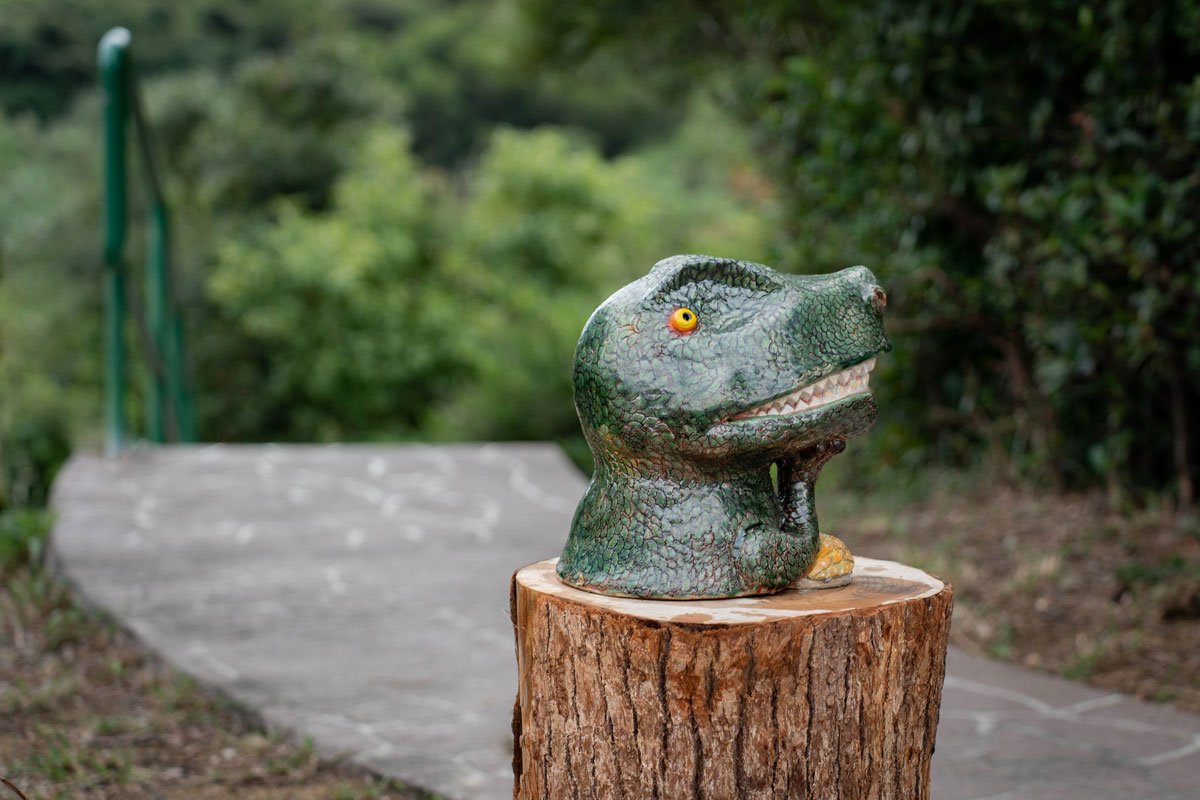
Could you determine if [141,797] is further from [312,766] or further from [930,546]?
[930,546]

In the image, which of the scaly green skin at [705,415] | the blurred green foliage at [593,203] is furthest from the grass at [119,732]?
the blurred green foliage at [593,203]

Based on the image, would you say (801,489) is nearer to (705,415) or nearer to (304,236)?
(705,415)

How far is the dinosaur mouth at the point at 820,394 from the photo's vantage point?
203 centimetres

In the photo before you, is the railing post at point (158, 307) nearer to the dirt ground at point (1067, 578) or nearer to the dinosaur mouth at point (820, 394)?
the dirt ground at point (1067, 578)

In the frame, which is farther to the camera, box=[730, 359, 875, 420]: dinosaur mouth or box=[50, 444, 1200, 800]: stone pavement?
box=[50, 444, 1200, 800]: stone pavement

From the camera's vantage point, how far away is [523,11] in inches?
321

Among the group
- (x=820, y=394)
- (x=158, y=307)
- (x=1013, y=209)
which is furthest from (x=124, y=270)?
(x=820, y=394)

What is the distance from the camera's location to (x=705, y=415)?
1.99 meters

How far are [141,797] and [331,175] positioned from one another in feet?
35.5

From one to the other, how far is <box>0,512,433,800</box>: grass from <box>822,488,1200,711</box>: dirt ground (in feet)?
7.02

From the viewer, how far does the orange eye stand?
2.04 metres

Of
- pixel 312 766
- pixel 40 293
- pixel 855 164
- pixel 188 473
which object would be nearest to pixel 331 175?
pixel 40 293

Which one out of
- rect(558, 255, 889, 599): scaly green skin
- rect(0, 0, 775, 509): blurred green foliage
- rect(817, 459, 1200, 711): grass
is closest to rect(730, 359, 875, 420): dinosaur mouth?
rect(558, 255, 889, 599): scaly green skin

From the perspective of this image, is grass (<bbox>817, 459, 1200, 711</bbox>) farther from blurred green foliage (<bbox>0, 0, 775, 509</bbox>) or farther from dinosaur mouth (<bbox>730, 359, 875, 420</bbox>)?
blurred green foliage (<bbox>0, 0, 775, 509</bbox>)
